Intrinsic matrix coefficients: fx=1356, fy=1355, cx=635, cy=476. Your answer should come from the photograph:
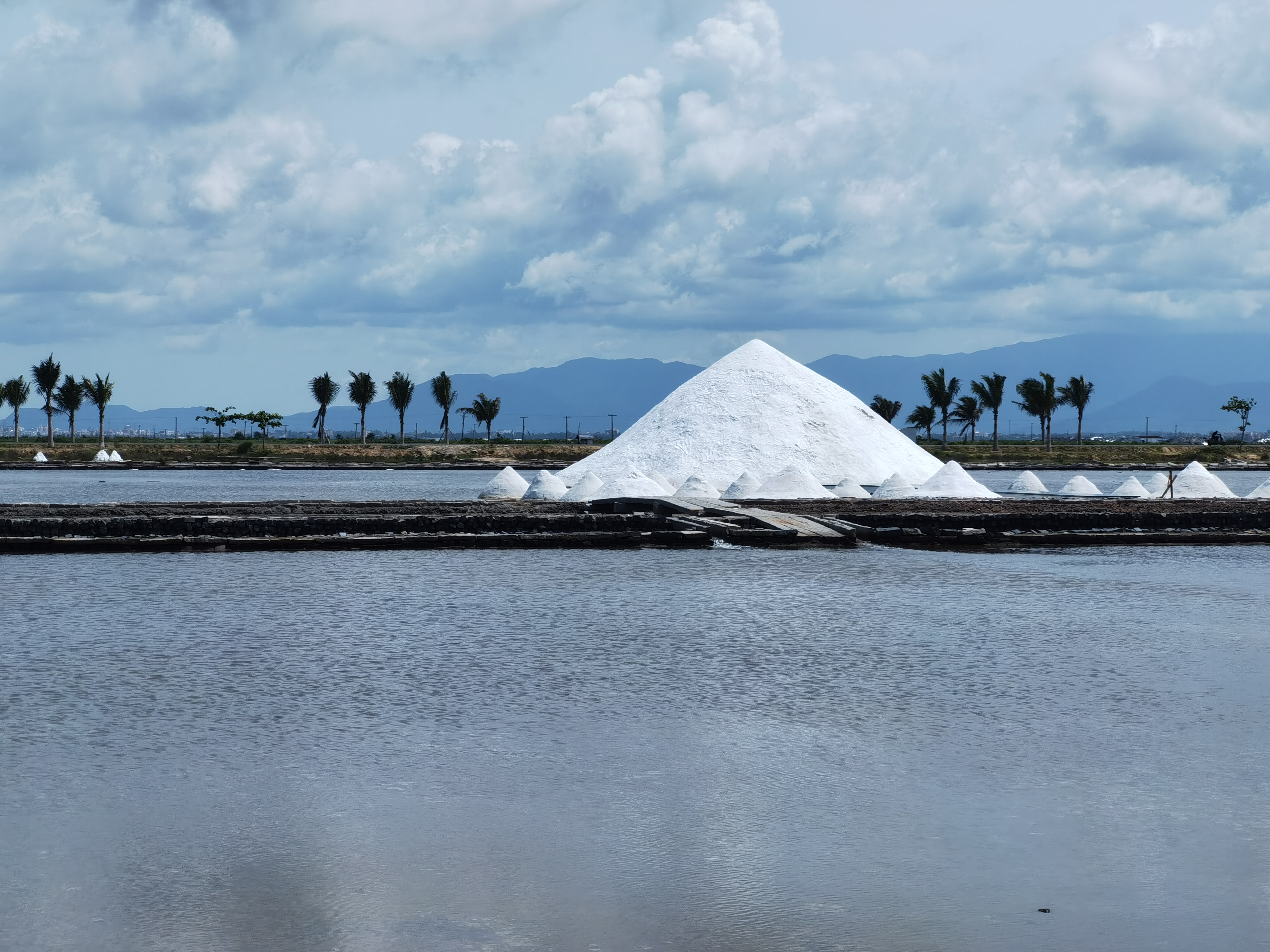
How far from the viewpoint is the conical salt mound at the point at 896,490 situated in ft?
117

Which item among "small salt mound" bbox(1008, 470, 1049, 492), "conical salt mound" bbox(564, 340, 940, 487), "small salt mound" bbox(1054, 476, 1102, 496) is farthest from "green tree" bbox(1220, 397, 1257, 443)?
"small salt mound" bbox(1008, 470, 1049, 492)

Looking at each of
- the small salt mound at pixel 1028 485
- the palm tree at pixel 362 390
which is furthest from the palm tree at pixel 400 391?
the small salt mound at pixel 1028 485

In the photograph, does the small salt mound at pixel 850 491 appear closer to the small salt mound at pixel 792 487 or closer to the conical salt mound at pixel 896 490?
the conical salt mound at pixel 896 490

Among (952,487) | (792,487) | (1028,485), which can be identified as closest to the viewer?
(792,487)

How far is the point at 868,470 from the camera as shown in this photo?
43.6 metres

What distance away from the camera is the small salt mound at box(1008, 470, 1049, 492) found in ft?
131

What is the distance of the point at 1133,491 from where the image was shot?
121ft

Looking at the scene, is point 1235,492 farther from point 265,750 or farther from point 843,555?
point 265,750

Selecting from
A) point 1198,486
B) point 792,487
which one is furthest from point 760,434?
point 1198,486

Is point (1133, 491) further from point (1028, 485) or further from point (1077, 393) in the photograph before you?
point (1077, 393)

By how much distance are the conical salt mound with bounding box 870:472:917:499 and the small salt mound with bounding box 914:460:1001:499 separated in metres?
0.15

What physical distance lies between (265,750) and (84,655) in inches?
157

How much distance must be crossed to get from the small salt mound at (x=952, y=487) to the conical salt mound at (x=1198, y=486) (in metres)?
4.89

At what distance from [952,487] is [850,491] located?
2636mm
